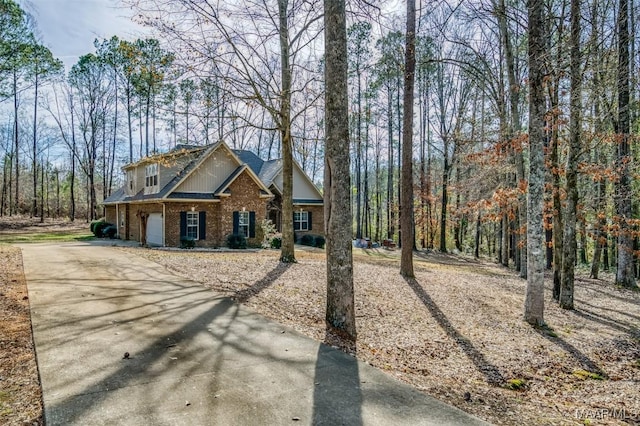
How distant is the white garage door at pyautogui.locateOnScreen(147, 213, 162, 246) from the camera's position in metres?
20.5

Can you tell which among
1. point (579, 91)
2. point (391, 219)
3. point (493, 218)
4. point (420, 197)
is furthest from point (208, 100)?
point (391, 219)

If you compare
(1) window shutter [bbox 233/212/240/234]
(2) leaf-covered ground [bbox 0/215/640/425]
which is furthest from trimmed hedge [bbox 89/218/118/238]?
(2) leaf-covered ground [bbox 0/215/640/425]

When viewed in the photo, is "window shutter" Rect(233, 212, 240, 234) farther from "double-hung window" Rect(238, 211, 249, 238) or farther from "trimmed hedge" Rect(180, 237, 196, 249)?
"trimmed hedge" Rect(180, 237, 196, 249)

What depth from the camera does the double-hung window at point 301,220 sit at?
25609 mm

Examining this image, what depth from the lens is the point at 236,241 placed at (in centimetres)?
2056

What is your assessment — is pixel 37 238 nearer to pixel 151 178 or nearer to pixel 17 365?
pixel 151 178

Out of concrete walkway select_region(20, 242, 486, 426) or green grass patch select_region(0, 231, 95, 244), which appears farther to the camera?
green grass patch select_region(0, 231, 95, 244)

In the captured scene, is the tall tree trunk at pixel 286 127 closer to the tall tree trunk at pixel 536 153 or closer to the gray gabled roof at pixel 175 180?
the tall tree trunk at pixel 536 153

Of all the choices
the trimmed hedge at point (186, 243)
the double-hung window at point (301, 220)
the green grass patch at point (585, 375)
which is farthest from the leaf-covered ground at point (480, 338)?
the double-hung window at point (301, 220)

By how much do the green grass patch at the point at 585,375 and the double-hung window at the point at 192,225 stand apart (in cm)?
1785

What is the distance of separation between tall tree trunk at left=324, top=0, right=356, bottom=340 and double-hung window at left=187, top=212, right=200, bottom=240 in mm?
15902

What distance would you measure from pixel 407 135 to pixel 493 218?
4.44 meters

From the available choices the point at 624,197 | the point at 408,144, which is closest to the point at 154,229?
the point at 408,144

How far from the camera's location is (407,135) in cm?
1185
